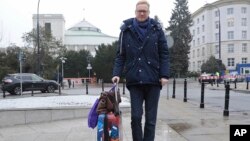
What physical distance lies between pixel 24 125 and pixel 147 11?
550cm

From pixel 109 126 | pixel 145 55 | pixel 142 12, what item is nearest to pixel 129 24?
pixel 142 12

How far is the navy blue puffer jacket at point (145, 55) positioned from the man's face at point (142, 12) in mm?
114

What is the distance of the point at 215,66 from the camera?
86812 millimetres

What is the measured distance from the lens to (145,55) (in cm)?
525

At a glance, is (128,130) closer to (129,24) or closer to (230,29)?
(129,24)

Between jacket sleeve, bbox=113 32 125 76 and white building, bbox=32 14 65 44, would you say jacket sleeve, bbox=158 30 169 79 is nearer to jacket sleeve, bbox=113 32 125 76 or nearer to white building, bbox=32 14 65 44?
jacket sleeve, bbox=113 32 125 76

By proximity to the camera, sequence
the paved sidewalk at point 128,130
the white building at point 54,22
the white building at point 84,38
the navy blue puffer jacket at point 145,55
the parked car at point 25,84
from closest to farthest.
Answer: the navy blue puffer jacket at point 145,55 → the paved sidewalk at point 128,130 → the parked car at point 25,84 → the white building at point 54,22 → the white building at point 84,38

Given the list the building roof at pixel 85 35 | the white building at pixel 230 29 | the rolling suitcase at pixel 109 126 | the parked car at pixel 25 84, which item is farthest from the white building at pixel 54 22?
the rolling suitcase at pixel 109 126

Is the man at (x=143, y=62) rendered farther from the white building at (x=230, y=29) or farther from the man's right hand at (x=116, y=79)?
the white building at (x=230, y=29)

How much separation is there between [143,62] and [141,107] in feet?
2.08

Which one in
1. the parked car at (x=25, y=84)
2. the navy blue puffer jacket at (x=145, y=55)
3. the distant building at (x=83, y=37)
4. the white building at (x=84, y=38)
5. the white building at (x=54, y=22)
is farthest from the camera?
the white building at (x=84, y=38)

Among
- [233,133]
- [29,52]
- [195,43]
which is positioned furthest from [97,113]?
[195,43]

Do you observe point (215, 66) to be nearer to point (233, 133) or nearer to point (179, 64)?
point (179, 64)

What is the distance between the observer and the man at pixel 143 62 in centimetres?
523
